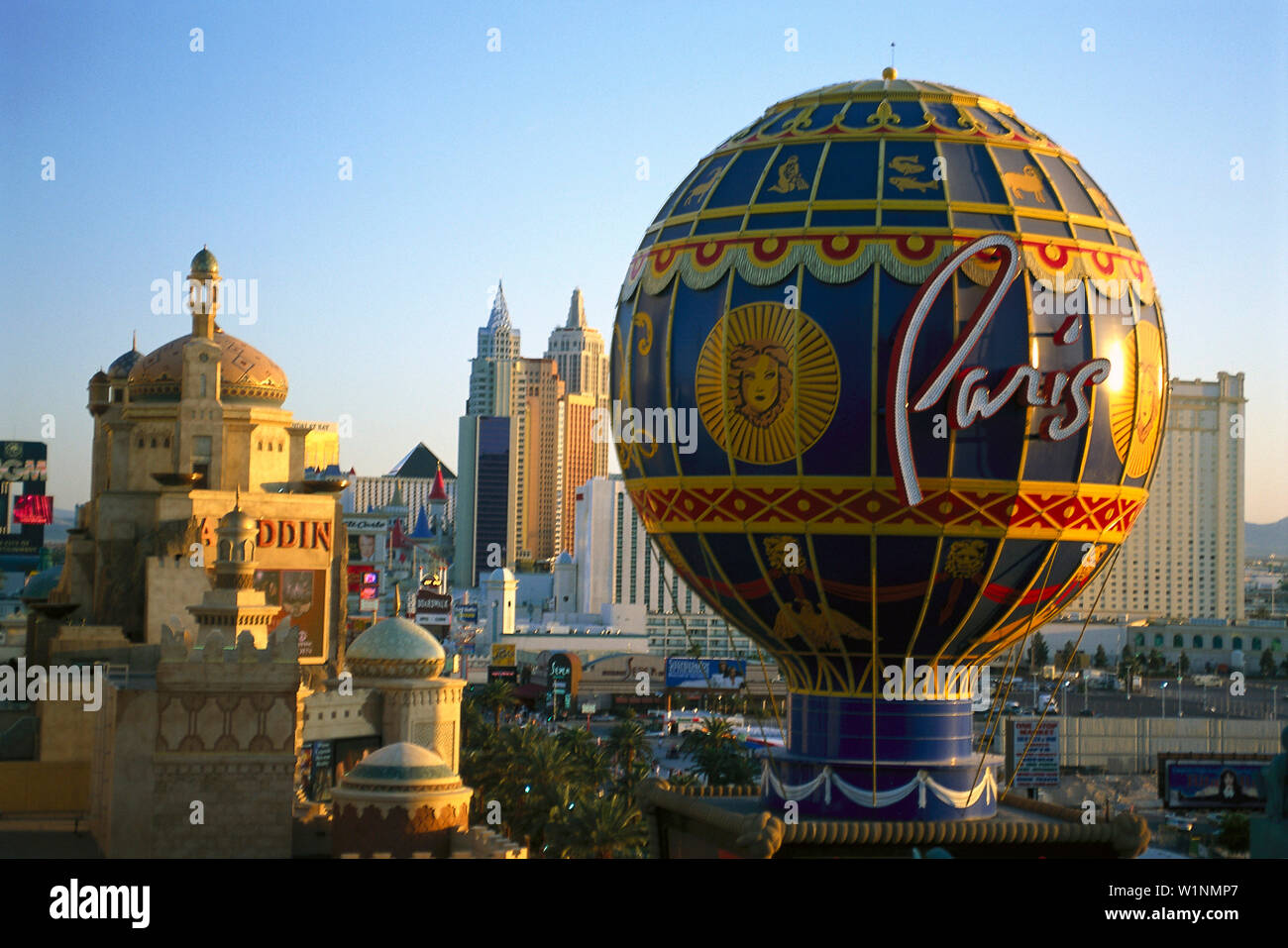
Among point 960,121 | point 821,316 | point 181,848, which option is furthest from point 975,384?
point 181,848

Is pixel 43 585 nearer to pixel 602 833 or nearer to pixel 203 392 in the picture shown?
pixel 203 392

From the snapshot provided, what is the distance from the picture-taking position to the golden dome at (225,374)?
8062 centimetres

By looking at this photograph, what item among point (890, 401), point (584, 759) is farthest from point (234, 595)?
point (584, 759)

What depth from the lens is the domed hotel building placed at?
243ft

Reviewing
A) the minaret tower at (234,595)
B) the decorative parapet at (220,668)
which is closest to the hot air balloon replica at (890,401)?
the decorative parapet at (220,668)

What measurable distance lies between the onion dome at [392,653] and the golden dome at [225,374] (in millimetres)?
18701

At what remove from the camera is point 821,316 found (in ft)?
90.5

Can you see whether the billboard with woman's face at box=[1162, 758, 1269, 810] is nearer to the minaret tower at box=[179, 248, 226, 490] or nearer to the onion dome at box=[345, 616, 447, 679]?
the onion dome at box=[345, 616, 447, 679]

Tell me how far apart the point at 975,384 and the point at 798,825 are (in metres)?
7.30

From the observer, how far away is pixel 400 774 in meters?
41.5

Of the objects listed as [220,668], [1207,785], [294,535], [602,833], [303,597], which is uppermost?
[294,535]

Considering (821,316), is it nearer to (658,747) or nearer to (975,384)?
(975,384)

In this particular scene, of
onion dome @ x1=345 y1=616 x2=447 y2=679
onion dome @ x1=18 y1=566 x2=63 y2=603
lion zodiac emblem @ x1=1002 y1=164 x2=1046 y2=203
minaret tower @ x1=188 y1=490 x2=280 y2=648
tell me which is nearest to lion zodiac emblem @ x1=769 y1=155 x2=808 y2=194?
lion zodiac emblem @ x1=1002 y1=164 x2=1046 y2=203

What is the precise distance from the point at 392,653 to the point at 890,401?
41.7 meters
